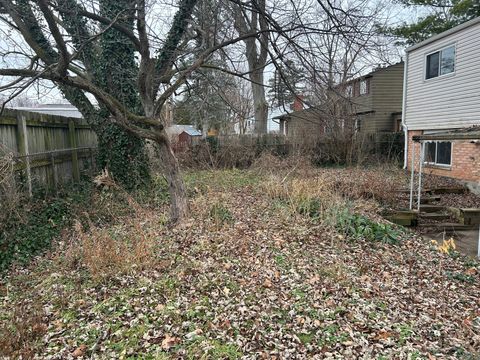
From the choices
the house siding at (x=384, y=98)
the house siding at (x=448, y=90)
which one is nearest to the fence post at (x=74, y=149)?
the house siding at (x=448, y=90)

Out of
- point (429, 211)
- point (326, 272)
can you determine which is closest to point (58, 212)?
point (326, 272)

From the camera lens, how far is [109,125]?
8242 mm

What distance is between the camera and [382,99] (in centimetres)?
1972

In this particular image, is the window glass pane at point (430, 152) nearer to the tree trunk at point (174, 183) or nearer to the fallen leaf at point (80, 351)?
the tree trunk at point (174, 183)

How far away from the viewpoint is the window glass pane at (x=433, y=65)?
11695 mm

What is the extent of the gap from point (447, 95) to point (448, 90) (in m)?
0.16

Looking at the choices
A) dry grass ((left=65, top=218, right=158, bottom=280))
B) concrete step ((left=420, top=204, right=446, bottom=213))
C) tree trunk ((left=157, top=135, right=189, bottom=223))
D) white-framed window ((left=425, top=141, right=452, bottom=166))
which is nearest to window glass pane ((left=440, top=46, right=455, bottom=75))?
white-framed window ((left=425, top=141, right=452, bottom=166))

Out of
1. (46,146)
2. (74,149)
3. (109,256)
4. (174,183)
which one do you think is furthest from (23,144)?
(109,256)

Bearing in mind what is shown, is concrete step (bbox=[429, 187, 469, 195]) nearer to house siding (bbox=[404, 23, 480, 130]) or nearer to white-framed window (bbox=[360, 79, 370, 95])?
house siding (bbox=[404, 23, 480, 130])

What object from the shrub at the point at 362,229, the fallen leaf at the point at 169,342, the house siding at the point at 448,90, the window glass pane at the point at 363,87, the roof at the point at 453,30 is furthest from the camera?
the window glass pane at the point at 363,87

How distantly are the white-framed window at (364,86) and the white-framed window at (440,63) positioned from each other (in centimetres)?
812

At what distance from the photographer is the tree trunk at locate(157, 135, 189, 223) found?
5652mm

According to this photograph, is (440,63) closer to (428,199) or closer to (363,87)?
(428,199)

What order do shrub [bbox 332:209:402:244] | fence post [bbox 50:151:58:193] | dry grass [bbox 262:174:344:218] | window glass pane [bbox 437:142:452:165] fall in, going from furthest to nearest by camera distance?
window glass pane [bbox 437:142:452:165]
fence post [bbox 50:151:58:193]
dry grass [bbox 262:174:344:218]
shrub [bbox 332:209:402:244]
